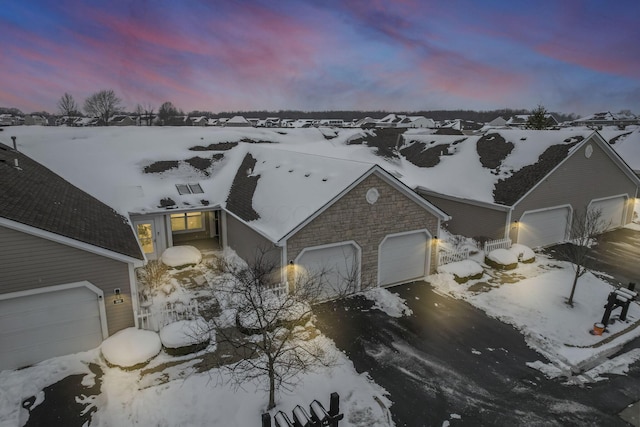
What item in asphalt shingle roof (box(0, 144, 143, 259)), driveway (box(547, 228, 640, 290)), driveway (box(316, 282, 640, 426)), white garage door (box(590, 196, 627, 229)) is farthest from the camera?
white garage door (box(590, 196, 627, 229))

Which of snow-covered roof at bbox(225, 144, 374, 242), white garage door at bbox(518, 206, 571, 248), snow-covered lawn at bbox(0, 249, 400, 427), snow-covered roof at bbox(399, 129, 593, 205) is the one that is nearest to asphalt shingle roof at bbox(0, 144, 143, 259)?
snow-covered lawn at bbox(0, 249, 400, 427)

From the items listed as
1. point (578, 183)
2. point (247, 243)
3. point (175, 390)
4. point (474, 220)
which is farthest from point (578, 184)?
point (175, 390)

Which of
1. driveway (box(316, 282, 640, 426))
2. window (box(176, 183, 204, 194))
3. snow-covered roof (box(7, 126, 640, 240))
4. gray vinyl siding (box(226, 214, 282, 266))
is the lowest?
driveway (box(316, 282, 640, 426))

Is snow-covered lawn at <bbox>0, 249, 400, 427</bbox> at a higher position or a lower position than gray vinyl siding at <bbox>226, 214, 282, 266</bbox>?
lower

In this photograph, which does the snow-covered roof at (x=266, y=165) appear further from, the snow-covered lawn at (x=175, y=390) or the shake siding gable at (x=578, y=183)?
the snow-covered lawn at (x=175, y=390)

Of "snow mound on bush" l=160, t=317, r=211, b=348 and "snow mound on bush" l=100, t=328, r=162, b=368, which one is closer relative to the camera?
"snow mound on bush" l=100, t=328, r=162, b=368

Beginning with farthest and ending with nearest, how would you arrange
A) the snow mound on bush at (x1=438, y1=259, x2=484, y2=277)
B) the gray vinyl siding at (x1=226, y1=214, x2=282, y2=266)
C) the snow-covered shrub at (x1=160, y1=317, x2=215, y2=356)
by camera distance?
the snow mound on bush at (x1=438, y1=259, x2=484, y2=277) → the gray vinyl siding at (x1=226, y1=214, x2=282, y2=266) → the snow-covered shrub at (x1=160, y1=317, x2=215, y2=356)

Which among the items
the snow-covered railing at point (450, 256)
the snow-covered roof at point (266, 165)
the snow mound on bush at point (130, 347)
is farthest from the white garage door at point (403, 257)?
the snow mound on bush at point (130, 347)

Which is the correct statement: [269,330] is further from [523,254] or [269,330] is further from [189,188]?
[523,254]

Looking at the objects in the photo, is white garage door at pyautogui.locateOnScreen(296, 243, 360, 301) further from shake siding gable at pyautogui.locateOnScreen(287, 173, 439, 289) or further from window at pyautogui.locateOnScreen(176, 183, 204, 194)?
window at pyautogui.locateOnScreen(176, 183, 204, 194)
